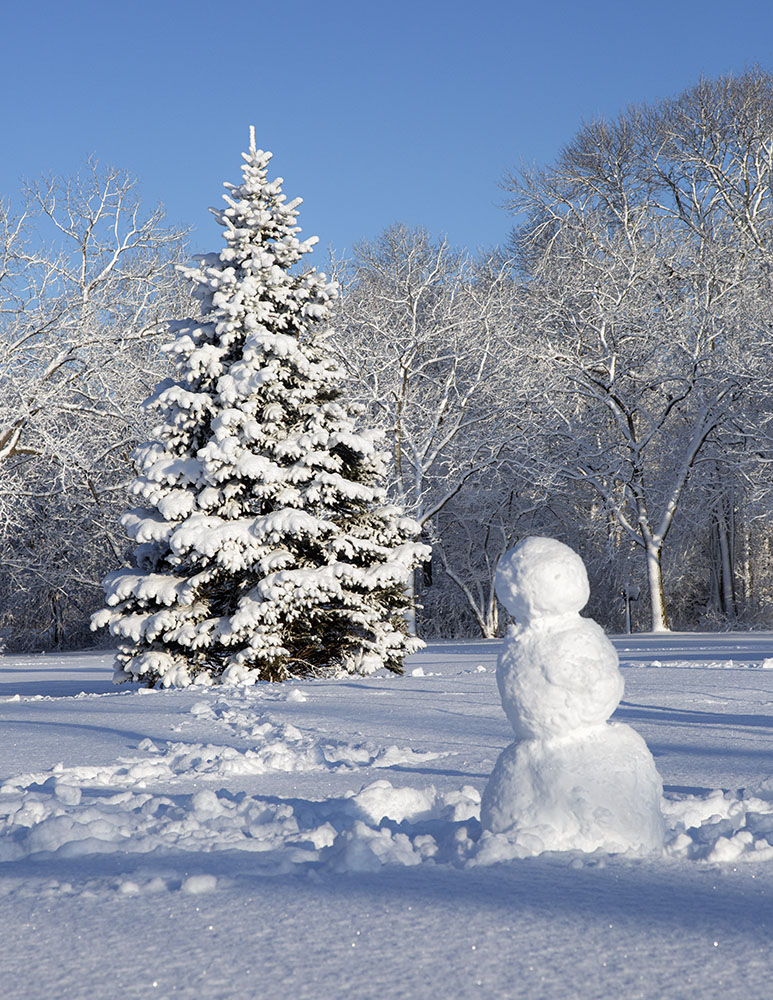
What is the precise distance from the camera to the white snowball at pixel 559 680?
3.91 metres

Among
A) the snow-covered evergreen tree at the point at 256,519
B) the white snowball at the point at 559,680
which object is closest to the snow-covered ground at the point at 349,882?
the white snowball at the point at 559,680

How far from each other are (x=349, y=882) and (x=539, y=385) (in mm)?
22238

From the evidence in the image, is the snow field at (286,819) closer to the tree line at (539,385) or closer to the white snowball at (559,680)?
the white snowball at (559,680)

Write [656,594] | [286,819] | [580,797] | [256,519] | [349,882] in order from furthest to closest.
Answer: [656,594]
[256,519]
[286,819]
[580,797]
[349,882]

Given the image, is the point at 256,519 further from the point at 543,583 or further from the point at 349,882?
the point at 349,882

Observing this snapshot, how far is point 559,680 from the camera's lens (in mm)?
3912

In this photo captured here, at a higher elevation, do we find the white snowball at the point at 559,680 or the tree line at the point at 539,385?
the tree line at the point at 539,385

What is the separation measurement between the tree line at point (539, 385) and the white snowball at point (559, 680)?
53.1ft

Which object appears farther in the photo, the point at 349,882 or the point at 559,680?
the point at 559,680

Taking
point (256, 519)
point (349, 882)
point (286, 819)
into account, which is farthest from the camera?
point (256, 519)

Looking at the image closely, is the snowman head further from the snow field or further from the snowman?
the snow field

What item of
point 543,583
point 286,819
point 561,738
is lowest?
point 286,819

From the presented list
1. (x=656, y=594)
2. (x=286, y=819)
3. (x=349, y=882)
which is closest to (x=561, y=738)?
(x=349, y=882)

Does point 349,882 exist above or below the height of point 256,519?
below
